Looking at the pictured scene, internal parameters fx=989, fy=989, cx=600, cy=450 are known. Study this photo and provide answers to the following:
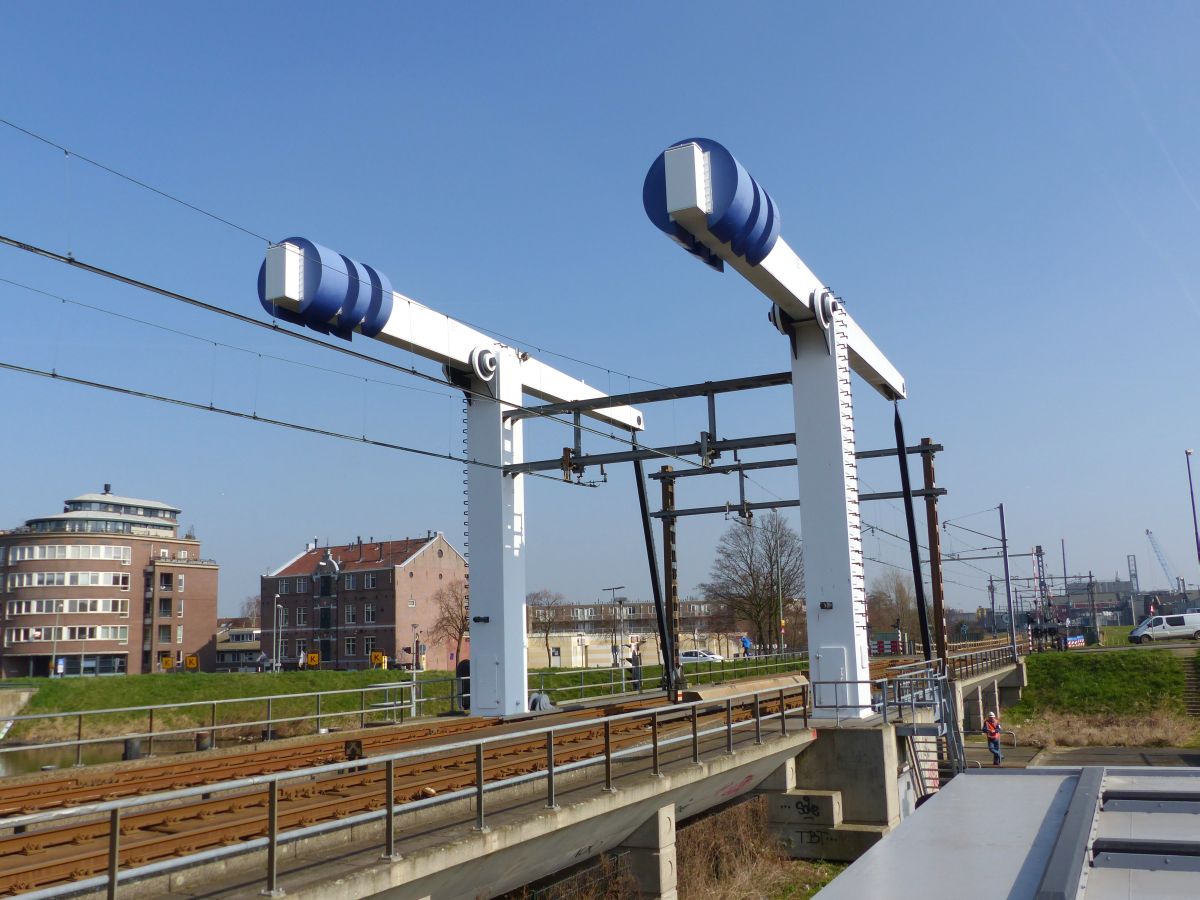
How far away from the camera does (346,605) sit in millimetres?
87000

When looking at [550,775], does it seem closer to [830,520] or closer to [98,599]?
[830,520]

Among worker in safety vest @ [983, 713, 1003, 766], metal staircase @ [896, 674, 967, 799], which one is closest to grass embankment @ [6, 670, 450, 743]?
worker in safety vest @ [983, 713, 1003, 766]

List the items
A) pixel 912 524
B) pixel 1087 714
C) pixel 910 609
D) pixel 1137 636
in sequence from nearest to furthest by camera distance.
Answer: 1. pixel 912 524
2. pixel 1087 714
3. pixel 1137 636
4. pixel 910 609

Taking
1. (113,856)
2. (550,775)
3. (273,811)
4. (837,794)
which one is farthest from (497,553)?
(113,856)

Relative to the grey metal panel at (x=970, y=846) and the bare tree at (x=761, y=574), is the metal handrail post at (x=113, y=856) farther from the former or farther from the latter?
the bare tree at (x=761, y=574)

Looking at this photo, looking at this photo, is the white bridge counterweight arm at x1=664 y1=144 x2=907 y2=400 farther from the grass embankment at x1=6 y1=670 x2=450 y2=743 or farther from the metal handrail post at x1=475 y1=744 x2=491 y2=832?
the grass embankment at x1=6 y1=670 x2=450 y2=743

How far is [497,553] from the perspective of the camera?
72.9ft

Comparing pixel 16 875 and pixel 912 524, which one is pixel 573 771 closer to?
pixel 16 875

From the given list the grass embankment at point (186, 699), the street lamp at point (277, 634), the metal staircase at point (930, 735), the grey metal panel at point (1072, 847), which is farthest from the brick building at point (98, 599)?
the grey metal panel at point (1072, 847)

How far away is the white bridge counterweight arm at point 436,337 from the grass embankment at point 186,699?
62.3 feet

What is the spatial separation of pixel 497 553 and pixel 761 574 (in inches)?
1585

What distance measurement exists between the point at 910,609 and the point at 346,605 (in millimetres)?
58872

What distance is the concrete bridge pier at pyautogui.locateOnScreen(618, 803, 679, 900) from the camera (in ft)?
42.3

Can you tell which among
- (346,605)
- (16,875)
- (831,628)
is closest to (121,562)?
(346,605)
